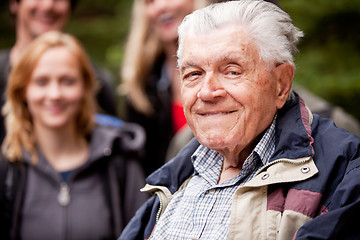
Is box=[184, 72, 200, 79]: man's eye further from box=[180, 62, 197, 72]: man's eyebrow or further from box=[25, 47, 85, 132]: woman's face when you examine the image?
box=[25, 47, 85, 132]: woman's face

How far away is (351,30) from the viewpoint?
5.72 metres

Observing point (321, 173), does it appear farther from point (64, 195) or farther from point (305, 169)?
point (64, 195)

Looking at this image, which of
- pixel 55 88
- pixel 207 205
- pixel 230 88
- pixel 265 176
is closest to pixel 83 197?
pixel 55 88

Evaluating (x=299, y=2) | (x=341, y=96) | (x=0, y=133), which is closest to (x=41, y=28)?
(x=0, y=133)

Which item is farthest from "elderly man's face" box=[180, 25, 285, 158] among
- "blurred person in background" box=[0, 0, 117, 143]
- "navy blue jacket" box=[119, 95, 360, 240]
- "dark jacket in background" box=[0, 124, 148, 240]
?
"blurred person in background" box=[0, 0, 117, 143]

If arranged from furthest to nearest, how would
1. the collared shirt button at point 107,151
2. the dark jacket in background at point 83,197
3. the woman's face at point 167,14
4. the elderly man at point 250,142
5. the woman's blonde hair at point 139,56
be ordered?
the woman's blonde hair at point 139,56
the woman's face at point 167,14
the collared shirt button at point 107,151
the dark jacket in background at point 83,197
the elderly man at point 250,142

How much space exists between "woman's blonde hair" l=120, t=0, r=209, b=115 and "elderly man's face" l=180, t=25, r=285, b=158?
8.30 ft

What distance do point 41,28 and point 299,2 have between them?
272 cm

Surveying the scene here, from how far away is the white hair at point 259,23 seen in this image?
2.26 metres

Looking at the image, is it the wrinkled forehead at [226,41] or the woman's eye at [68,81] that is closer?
the wrinkled forehead at [226,41]

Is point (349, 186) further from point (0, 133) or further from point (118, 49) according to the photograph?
point (118, 49)

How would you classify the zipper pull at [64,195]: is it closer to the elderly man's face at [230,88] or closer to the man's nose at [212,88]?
the elderly man's face at [230,88]

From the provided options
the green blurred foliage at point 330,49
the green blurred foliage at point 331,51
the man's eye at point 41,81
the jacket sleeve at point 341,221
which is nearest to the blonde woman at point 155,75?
the man's eye at point 41,81

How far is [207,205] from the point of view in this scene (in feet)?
7.73
